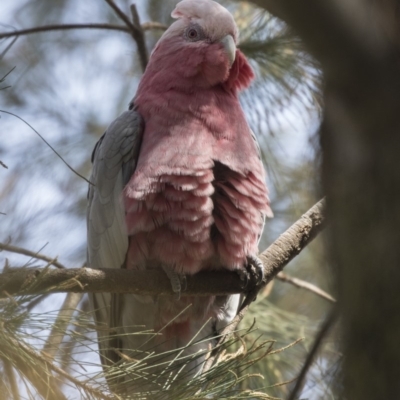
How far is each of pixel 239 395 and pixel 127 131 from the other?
5.69 feet

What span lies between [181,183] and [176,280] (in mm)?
490

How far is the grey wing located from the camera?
11.3 ft

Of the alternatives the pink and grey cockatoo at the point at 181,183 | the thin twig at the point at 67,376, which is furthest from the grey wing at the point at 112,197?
the thin twig at the point at 67,376

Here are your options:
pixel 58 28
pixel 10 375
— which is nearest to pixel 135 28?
pixel 58 28

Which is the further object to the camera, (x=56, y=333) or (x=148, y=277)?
(x=148, y=277)

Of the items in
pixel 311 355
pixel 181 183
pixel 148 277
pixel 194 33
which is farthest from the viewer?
pixel 194 33

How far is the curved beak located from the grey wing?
63cm

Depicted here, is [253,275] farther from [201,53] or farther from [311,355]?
[201,53]

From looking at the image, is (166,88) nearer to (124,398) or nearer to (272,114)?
(272,114)

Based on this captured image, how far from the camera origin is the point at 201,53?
3.71m

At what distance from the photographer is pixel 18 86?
18.2 feet

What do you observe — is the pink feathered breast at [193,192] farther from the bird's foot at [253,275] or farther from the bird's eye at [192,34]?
the bird's eye at [192,34]

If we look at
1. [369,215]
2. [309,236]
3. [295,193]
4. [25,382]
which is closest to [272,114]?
[295,193]

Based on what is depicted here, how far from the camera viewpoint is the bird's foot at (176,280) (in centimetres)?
306
